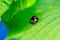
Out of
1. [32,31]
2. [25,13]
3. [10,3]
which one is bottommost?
[32,31]

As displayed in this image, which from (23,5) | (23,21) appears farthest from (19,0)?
(23,21)

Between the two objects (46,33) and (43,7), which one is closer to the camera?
(46,33)

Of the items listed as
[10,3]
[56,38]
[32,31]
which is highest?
[10,3]

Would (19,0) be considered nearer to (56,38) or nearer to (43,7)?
(43,7)

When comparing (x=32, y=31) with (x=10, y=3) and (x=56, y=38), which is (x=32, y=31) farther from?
(x=10, y=3)

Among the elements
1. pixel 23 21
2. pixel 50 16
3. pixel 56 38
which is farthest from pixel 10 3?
pixel 56 38

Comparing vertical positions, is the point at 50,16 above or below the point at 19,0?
below
